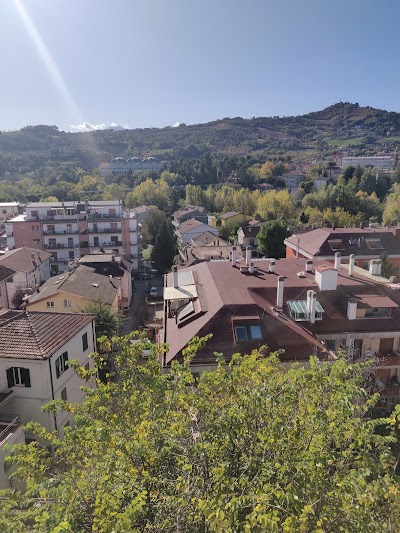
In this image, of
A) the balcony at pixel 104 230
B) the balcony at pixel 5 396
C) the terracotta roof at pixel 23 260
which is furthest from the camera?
the balcony at pixel 104 230

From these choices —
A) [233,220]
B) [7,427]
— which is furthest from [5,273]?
[233,220]

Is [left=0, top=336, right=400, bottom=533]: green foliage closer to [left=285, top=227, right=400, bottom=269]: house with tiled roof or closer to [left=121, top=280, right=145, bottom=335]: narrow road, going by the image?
[left=121, top=280, right=145, bottom=335]: narrow road

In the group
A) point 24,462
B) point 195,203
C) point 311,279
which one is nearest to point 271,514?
point 24,462

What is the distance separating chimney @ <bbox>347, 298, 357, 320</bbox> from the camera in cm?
1949

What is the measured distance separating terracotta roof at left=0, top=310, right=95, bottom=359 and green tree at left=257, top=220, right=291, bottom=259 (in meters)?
32.4

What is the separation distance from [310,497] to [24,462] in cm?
521

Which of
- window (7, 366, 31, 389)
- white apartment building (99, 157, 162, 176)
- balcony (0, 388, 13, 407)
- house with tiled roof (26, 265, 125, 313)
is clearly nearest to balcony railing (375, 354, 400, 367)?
window (7, 366, 31, 389)

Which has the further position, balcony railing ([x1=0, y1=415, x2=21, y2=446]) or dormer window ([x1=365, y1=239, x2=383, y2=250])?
dormer window ([x1=365, y1=239, x2=383, y2=250])

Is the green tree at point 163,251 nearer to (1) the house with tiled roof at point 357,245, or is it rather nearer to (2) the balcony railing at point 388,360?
(1) the house with tiled roof at point 357,245

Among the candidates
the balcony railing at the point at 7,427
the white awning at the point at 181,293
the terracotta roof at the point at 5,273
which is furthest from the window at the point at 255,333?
the terracotta roof at the point at 5,273

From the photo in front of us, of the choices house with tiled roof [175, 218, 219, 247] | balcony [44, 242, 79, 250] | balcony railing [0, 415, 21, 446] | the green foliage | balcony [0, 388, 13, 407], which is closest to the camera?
the green foliage

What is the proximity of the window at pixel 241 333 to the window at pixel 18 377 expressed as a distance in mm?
9086

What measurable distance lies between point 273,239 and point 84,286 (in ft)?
83.5

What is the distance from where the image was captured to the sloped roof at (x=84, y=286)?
29203 millimetres
